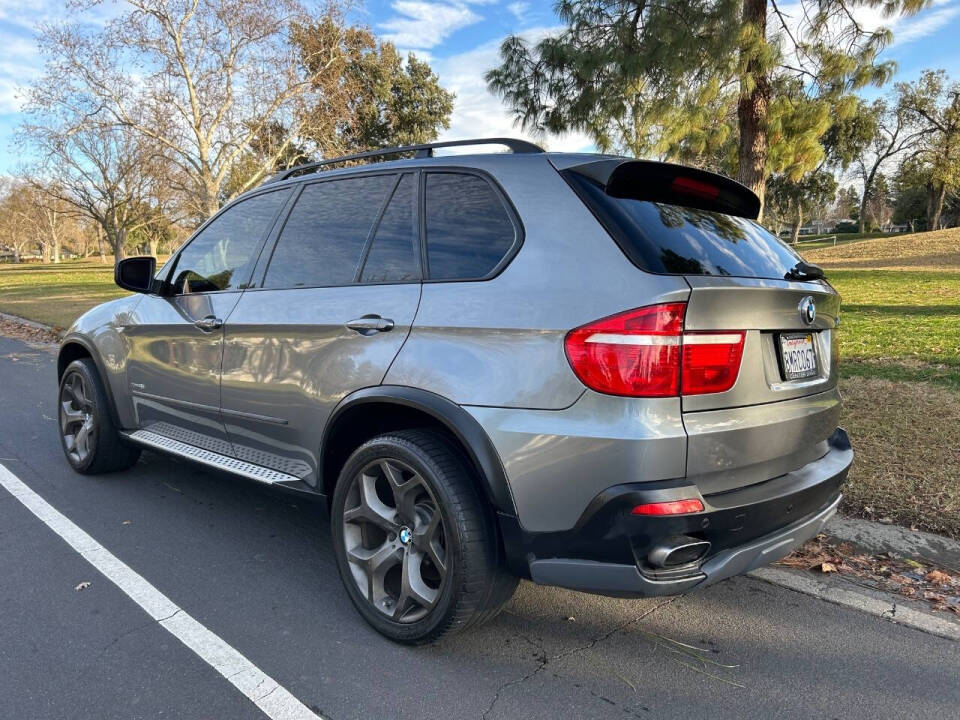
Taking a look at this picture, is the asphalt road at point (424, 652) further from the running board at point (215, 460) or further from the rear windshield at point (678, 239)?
the rear windshield at point (678, 239)

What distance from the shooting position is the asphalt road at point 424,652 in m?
2.34

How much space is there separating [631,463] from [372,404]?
1124mm

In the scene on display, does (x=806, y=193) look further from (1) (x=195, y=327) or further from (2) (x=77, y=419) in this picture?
(1) (x=195, y=327)

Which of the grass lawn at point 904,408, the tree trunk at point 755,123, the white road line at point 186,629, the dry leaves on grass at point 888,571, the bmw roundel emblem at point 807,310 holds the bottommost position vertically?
the dry leaves on grass at point 888,571

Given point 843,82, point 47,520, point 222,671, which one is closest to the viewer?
point 222,671

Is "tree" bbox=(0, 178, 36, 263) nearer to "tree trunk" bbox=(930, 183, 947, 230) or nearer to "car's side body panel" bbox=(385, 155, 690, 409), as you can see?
"car's side body panel" bbox=(385, 155, 690, 409)

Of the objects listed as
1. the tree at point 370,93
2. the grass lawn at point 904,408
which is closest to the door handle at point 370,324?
the grass lawn at point 904,408

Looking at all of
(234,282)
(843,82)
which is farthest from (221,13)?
(234,282)

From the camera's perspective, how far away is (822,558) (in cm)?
339

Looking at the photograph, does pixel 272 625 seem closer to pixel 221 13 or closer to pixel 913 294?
pixel 913 294

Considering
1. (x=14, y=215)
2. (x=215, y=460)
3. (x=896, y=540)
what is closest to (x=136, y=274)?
(x=215, y=460)

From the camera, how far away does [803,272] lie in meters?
2.81

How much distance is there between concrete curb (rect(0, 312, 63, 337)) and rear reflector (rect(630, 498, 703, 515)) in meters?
13.6

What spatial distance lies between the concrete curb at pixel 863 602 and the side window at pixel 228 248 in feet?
9.92
